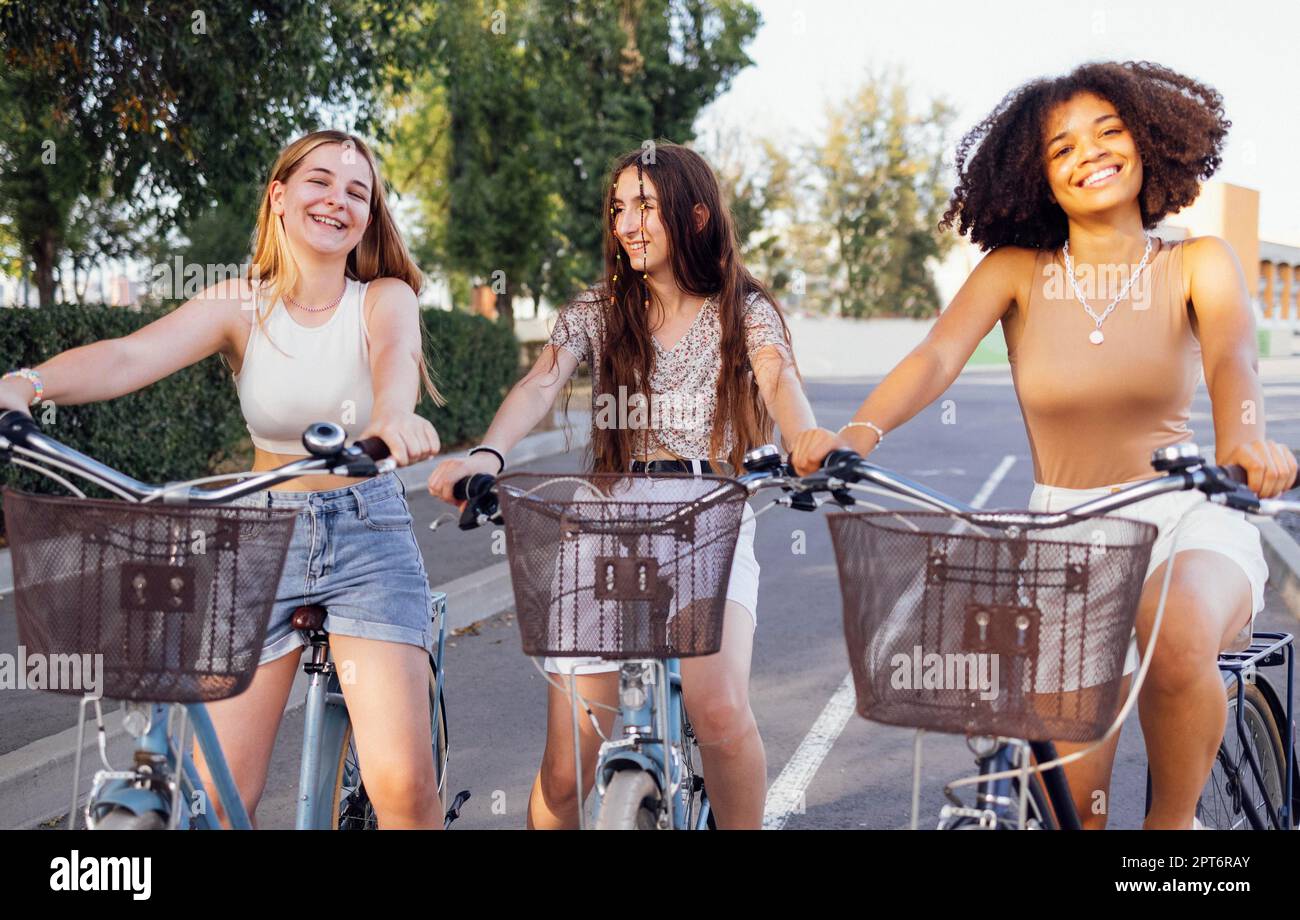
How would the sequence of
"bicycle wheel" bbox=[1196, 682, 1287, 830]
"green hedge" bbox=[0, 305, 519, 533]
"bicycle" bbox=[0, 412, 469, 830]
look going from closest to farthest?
"bicycle" bbox=[0, 412, 469, 830] < "bicycle wheel" bbox=[1196, 682, 1287, 830] < "green hedge" bbox=[0, 305, 519, 533]

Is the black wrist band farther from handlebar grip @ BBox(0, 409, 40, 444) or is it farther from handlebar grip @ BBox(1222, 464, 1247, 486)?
handlebar grip @ BBox(1222, 464, 1247, 486)

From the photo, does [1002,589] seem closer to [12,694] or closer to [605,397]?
[605,397]

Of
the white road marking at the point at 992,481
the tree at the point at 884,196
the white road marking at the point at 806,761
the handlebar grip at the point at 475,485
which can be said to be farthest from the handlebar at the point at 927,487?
the tree at the point at 884,196

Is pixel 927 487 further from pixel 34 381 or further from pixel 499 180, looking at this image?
pixel 499 180

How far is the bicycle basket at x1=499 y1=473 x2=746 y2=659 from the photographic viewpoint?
2535mm

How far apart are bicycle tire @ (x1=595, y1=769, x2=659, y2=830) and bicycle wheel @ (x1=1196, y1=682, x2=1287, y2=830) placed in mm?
1473

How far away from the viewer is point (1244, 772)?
134 inches

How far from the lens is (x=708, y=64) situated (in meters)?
22.1

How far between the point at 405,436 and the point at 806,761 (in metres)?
3.17

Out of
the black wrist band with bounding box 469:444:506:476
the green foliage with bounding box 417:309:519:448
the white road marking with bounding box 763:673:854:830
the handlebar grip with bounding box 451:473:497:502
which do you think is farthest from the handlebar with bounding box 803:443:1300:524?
the green foliage with bounding box 417:309:519:448

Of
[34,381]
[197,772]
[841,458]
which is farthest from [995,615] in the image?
[34,381]

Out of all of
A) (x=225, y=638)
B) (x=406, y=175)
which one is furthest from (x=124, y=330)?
(x=406, y=175)

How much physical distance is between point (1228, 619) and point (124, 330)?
27.6 ft

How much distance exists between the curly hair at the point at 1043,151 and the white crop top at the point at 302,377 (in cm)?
163
